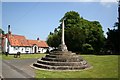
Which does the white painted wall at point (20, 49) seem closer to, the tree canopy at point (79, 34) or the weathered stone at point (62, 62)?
the tree canopy at point (79, 34)

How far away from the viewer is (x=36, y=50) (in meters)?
70.5

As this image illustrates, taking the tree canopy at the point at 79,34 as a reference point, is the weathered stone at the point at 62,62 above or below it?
below

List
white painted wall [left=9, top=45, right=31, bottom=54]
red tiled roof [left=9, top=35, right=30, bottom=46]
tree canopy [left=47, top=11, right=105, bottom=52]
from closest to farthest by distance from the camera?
tree canopy [left=47, top=11, right=105, bottom=52], white painted wall [left=9, top=45, right=31, bottom=54], red tiled roof [left=9, top=35, right=30, bottom=46]

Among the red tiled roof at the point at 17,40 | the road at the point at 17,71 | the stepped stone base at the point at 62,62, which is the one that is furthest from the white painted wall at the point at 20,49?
the road at the point at 17,71

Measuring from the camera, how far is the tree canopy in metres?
56.4

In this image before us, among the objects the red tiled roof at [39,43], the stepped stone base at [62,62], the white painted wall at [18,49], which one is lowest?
the stepped stone base at [62,62]

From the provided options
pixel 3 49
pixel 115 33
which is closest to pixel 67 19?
pixel 115 33

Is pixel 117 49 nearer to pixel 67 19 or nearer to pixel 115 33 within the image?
pixel 115 33

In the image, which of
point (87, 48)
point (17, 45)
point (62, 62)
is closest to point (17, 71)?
point (62, 62)

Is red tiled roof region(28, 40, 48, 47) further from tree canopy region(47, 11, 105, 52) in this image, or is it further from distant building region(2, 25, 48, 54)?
tree canopy region(47, 11, 105, 52)

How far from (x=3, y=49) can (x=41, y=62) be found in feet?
128

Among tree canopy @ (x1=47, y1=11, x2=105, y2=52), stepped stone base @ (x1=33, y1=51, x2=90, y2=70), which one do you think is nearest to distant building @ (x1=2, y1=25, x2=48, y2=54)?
tree canopy @ (x1=47, y1=11, x2=105, y2=52)

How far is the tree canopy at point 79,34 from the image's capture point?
56438 millimetres

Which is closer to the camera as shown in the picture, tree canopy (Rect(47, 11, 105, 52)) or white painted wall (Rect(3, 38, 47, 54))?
tree canopy (Rect(47, 11, 105, 52))
